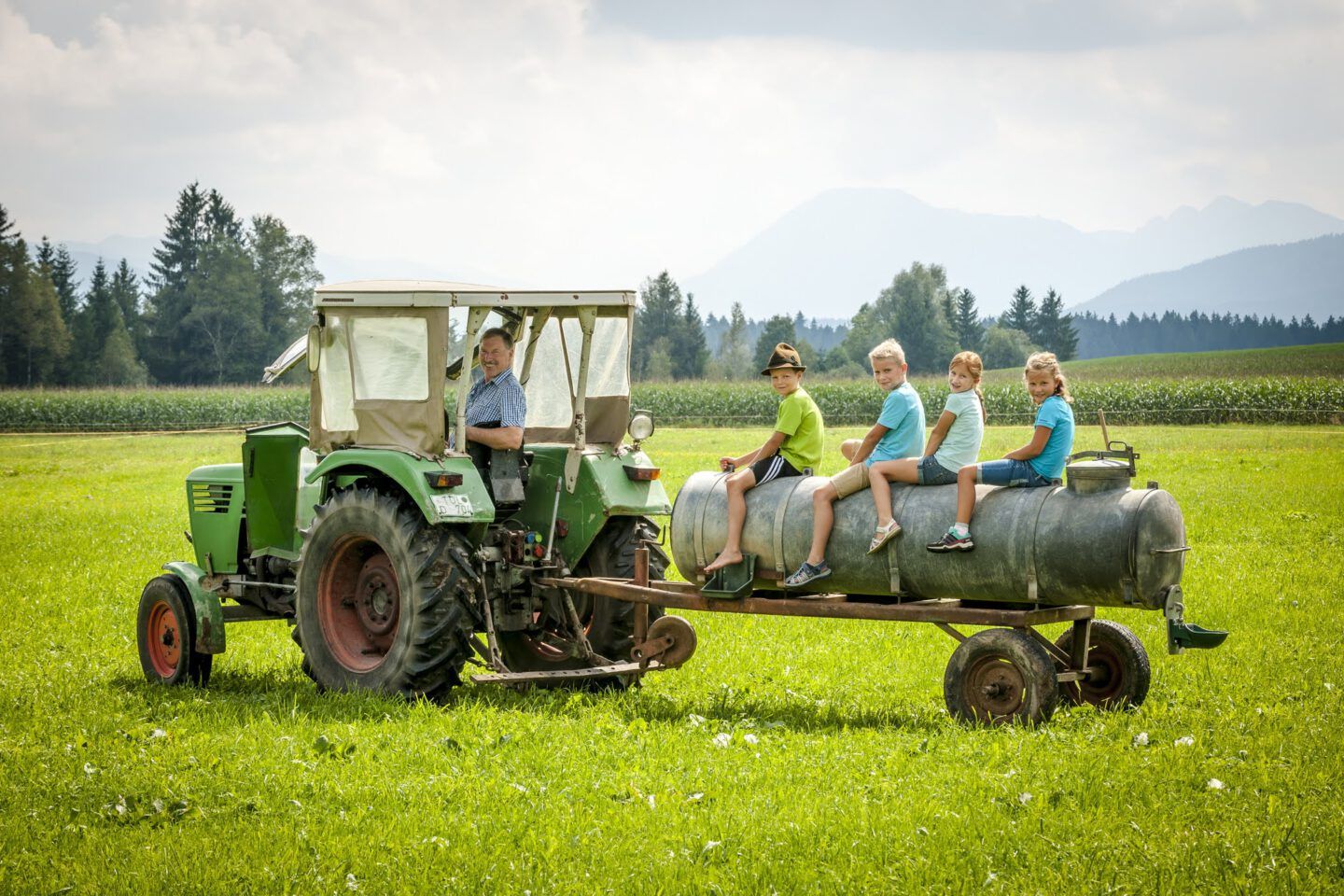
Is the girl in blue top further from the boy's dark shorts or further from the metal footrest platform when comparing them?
the metal footrest platform

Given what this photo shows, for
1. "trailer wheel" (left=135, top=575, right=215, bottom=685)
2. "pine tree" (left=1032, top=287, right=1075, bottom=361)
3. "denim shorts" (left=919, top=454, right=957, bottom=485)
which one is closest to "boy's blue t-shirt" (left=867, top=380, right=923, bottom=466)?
"denim shorts" (left=919, top=454, right=957, bottom=485)

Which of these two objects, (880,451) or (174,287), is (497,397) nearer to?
(880,451)

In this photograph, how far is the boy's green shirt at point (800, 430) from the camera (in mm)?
9234

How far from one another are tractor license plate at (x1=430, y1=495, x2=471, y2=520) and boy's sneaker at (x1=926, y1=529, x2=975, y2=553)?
117 inches

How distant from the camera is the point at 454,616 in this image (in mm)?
8812

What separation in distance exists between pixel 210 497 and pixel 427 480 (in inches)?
116

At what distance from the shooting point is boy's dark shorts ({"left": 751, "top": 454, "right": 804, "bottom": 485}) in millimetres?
9430

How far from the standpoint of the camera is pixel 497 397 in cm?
953

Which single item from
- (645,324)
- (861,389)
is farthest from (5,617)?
(645,324)

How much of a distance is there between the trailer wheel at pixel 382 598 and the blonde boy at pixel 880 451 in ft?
7.38

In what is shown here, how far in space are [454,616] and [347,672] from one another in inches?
42.6

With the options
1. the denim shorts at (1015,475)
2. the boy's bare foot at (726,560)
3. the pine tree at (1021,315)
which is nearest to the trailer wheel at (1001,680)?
the denim shorts at (1015,475)

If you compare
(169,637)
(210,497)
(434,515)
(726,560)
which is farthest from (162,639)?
(726,560)

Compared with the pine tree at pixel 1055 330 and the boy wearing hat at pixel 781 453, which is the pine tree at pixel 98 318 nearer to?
the pine tree at pixel 1055 330
